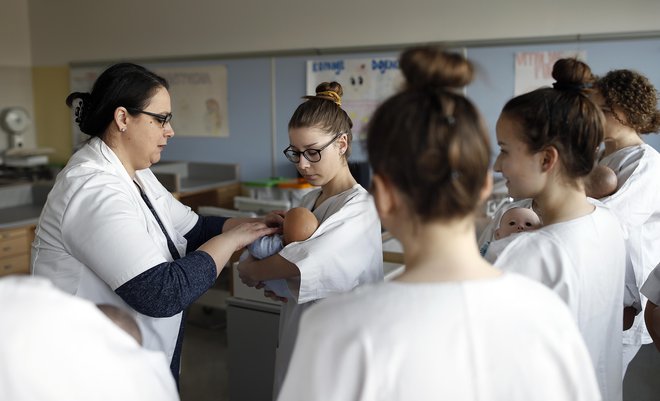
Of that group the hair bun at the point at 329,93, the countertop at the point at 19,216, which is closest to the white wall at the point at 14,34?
the countertop at the point at 19,216

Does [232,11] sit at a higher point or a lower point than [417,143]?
higher

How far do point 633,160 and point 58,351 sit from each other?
208 centimetres

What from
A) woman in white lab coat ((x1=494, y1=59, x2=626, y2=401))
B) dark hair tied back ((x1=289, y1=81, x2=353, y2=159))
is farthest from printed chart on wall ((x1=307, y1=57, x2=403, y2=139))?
woman in white lab coat ((x1=494, y1=59, x2=626, y2=401))

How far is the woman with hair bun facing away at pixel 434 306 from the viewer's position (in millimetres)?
837

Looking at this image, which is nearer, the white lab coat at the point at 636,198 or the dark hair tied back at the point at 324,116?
the dark hair tied back at the point at 324,116

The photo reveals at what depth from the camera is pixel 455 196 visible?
2.85 feet

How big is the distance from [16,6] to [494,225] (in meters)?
6.10

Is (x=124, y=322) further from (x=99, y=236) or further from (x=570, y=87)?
(x=570, y=87)

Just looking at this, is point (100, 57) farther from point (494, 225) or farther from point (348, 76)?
point (494, 225)

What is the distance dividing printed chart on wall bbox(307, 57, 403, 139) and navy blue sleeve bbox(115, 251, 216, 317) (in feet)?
10.5

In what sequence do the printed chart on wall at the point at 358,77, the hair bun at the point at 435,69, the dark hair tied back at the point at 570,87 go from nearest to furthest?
1. the hair bun at the point at 435,69
2. the dark hair tied back at the point at 570,87
3. the printed chart on wall at the point at 358,77

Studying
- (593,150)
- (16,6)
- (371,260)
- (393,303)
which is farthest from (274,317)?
(16,6)

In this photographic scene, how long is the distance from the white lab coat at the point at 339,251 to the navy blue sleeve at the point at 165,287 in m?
0.23

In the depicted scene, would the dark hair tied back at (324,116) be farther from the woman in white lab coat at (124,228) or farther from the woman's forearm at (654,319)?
the woman's forearm at (654,319)
